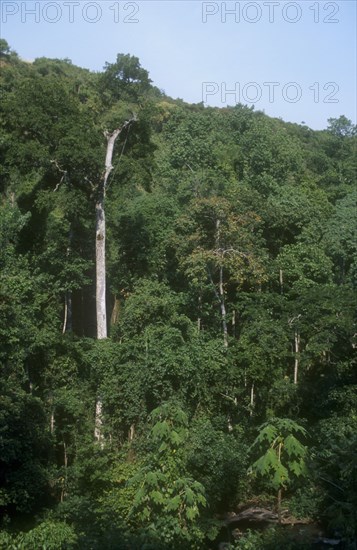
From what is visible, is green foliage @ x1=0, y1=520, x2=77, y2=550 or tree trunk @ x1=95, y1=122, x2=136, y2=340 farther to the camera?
tree trunk @ x1=95, y1=122, x2=136, y2=340

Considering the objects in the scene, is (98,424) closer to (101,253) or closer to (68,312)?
(68,312)

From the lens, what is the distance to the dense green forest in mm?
12297

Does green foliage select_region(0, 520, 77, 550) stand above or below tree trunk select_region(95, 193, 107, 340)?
below

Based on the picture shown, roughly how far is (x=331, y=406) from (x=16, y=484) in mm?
10215

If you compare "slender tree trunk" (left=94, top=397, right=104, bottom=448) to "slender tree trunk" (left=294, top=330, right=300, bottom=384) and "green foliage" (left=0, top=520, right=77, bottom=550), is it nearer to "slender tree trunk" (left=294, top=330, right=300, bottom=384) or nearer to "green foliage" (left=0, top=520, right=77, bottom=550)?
"green foliage" (left=0, top=520, right=77, bottom=550)

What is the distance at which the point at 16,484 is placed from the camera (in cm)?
1445

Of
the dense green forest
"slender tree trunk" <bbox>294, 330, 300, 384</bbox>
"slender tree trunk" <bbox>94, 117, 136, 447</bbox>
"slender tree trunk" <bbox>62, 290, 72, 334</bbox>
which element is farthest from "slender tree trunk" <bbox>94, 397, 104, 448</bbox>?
"slender tree trunk" <bbox>294, 330, 300, 384</bbox>

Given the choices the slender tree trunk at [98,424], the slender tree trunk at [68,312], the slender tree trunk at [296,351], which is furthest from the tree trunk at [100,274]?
the slender tree trunk at [296,351]

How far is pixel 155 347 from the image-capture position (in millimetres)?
18125

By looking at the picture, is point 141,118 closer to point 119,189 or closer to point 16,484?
point 119,189

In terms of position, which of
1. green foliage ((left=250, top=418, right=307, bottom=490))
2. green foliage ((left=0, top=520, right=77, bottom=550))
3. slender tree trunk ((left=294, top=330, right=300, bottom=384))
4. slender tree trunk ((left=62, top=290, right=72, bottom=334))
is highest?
slender tree trunk ((left=62, top=290, right=72, bottom=334))

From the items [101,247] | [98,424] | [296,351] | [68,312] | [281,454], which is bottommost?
[98,424]

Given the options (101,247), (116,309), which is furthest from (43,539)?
(116,309)

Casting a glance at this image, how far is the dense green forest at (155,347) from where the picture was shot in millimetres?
12297
